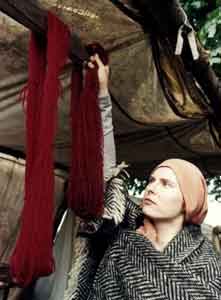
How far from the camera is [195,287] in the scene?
139 centimetres

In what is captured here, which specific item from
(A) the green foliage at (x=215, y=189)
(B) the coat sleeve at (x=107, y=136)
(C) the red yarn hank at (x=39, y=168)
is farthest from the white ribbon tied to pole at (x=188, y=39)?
(A) the green foliage at (x=215, y=189)

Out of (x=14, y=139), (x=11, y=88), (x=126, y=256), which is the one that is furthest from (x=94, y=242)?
(x=14, y=139)

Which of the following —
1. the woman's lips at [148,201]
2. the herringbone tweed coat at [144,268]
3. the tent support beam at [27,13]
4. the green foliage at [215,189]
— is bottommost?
the herringbone tweed coat at [144,268]

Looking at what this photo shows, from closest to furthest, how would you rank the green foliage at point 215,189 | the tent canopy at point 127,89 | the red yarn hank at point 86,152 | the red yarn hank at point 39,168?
the red yarn hank at point 39,168, the red yarn hank at point 86,152, the tent canopy at point 127,89, the green foliage at point 215,189

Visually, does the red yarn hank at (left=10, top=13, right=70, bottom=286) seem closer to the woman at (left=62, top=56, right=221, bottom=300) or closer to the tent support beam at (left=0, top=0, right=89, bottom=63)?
the tent support beam at (left=0, top=0, right=89, bottom=63)

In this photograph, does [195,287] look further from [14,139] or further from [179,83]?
[14,139]

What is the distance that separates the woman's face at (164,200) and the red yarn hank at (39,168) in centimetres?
46

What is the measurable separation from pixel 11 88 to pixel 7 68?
10cm

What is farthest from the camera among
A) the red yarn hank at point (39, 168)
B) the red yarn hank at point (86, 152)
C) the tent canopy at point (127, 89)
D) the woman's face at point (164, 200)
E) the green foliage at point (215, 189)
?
the green foliage at point (215, 189)

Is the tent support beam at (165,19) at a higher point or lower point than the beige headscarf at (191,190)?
higher

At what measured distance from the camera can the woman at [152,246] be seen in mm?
1394

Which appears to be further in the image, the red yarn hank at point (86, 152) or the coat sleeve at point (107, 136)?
the coat sleeve at point (107, 136)

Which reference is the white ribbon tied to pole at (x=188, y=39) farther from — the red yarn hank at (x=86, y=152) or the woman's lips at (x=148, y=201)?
the woman's lips at (x=148, y=201)

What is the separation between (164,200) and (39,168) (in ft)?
1.75
